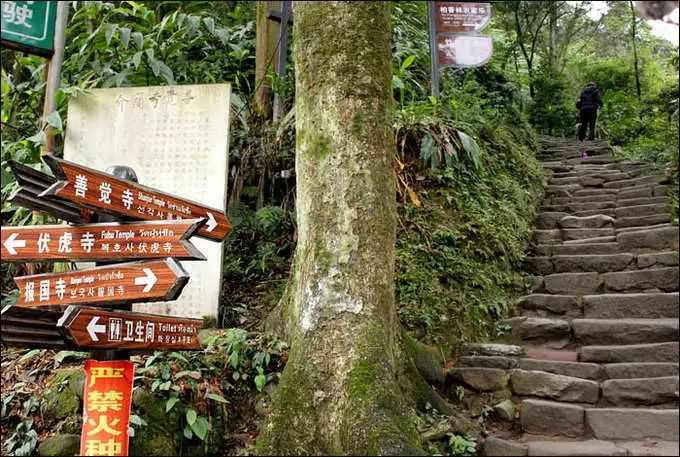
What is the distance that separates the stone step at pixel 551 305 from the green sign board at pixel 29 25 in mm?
5033

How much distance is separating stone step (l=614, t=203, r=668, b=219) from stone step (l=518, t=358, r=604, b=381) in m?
3.60

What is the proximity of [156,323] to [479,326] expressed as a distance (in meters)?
3.42

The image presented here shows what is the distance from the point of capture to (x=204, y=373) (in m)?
4.59

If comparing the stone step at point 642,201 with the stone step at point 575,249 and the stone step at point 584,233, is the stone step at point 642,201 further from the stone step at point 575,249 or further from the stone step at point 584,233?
the stone step at point 575,249

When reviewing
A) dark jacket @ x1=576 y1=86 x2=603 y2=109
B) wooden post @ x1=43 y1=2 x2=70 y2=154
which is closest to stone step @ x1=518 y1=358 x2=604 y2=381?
wooden post @ x1=43 y1=2 x2=70 y2=154

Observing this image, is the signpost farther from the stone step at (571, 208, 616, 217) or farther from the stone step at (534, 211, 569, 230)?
the stone step at (571, 208, 616, 217)

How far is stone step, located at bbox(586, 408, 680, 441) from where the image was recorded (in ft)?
13.2

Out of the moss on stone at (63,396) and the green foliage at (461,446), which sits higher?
the moss on stone at (63,396)

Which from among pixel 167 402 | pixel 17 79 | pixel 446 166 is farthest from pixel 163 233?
pixel 17 79

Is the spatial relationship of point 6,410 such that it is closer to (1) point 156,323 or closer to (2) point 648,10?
(1) point 156,323

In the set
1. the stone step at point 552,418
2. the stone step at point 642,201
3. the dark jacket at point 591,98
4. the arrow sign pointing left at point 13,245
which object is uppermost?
the dark jacket at point 591,98

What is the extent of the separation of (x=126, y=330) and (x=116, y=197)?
0.77m

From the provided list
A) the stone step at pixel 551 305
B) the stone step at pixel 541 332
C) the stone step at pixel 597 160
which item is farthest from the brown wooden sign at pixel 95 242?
the stone step at pixel 597 160

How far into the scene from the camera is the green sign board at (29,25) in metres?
3.19
